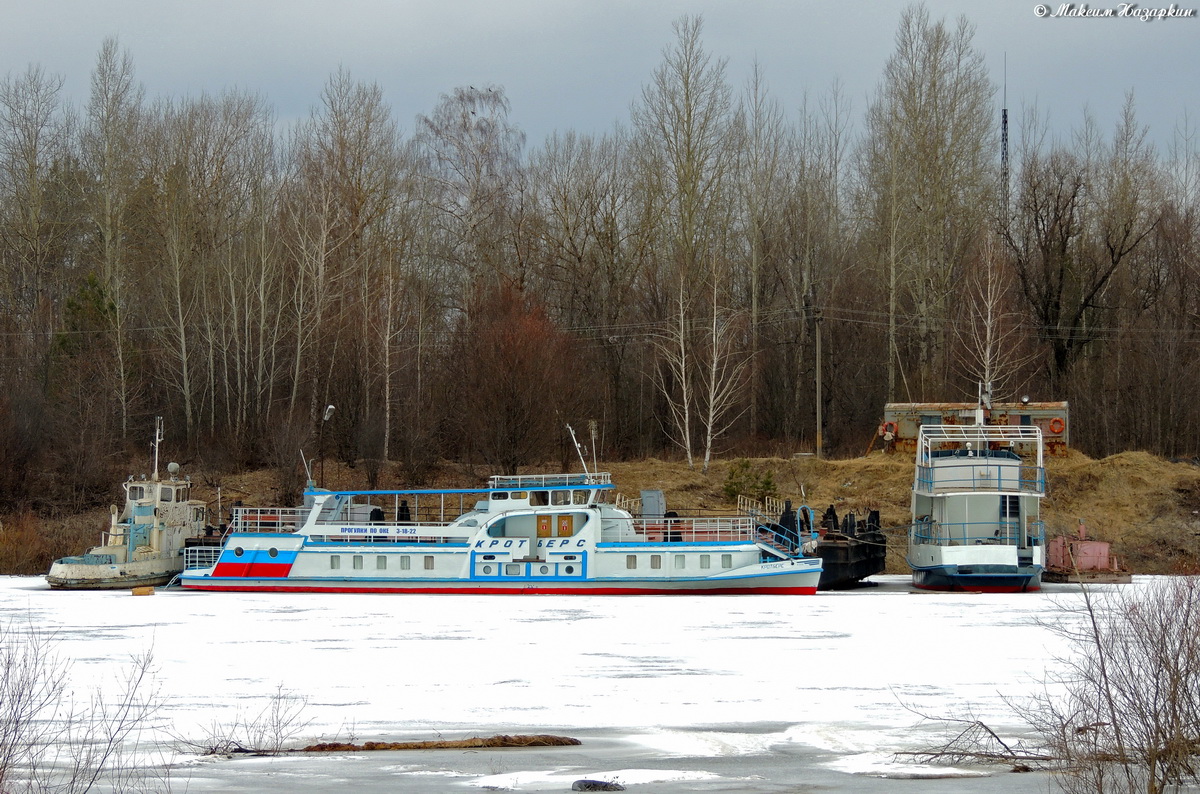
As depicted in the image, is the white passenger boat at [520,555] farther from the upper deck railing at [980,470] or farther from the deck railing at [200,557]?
the upper deck railing at [980,470]

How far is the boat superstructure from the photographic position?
115 ft

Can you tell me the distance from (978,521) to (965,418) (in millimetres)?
11838

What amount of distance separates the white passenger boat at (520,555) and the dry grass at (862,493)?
9753mm

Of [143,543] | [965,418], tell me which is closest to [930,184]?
[965,418]

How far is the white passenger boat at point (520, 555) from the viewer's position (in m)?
35.2

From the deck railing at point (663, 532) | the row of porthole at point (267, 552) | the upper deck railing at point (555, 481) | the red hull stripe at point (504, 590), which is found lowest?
the red hull stripe at point (504, 590)

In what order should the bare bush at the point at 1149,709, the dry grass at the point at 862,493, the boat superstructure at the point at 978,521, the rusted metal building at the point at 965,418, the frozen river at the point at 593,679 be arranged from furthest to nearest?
the rusted metal building at the point at 965,418 → the dry grass at the point at 862,493 → the boat superstructure at the point at 978,521 → the frozen river at the point at 593,679 → the bare bush at the point at 1149,709

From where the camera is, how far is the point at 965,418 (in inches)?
1882

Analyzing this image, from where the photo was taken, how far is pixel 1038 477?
119ft

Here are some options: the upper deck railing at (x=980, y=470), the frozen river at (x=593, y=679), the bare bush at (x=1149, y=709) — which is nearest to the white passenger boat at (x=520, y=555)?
the frozen river at (x=593, y=679)

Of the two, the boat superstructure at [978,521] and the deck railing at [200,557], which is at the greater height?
the boat superstructure at [978,521]

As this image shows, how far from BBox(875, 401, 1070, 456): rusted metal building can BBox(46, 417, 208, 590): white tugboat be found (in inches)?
1048

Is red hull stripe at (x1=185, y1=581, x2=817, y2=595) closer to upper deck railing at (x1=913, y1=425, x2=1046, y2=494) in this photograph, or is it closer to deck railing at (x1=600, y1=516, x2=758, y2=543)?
deck railing at (x1=600, y1=516, x2=758, y2=543)

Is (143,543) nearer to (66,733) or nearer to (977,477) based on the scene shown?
(66,733)
